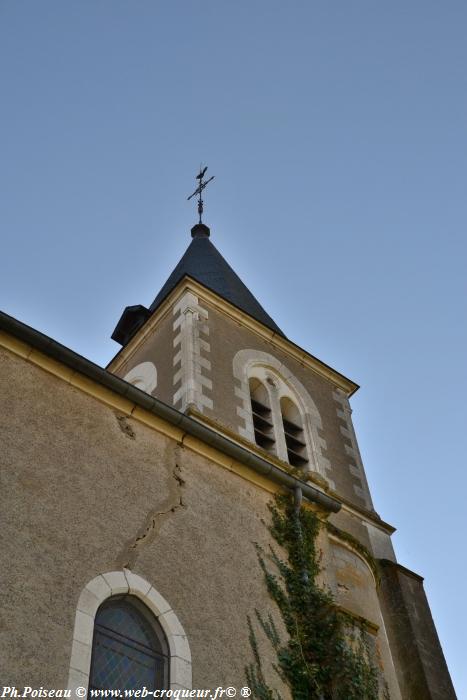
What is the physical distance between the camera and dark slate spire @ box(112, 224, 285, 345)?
15.4m

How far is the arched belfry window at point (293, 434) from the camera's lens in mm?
13109

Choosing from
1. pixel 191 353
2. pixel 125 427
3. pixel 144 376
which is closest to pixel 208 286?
pixel 144 376

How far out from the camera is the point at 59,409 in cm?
717

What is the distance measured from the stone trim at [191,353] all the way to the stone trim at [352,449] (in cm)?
283

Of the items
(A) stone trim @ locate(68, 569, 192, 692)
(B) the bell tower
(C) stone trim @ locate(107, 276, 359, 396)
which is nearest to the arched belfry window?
(B) the bell tower

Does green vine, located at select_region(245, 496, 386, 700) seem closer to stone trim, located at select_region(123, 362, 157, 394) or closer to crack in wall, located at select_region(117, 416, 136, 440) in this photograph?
crack in wall, located at select_region(117, 416, 136, 440)

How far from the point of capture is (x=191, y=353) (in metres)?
12.7

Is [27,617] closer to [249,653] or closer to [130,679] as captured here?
[130,679]

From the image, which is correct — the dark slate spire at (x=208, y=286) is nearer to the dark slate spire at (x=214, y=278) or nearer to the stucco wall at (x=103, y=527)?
the dark slate spire at (x=214, y=278)

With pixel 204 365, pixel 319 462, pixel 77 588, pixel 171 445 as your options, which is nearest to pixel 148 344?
pixel 204 365

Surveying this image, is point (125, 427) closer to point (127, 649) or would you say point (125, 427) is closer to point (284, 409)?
point (127, 649)

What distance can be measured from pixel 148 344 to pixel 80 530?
8116 mm

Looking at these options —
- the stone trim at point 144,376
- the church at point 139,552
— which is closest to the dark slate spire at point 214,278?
the stone trim at point 144,376

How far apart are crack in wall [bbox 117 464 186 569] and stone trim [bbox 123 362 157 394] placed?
5.53 m
